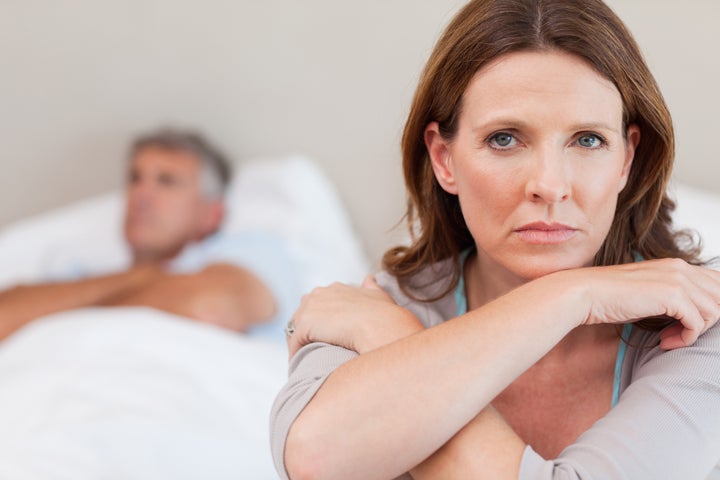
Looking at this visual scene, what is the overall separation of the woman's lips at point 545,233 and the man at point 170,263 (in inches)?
52.5

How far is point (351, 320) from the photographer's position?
1.05m

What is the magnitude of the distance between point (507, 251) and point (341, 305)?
0.69ft

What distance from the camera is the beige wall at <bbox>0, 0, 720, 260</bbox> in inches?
89.8

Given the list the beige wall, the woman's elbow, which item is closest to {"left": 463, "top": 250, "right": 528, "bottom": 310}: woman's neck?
the woman's elbow

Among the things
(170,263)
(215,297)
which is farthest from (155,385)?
(170,263)

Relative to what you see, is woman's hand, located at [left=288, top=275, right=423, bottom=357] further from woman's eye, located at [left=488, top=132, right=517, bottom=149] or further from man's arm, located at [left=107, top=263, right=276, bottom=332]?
man's arm, located at [left=107, top=263, right=276, bottom=332]

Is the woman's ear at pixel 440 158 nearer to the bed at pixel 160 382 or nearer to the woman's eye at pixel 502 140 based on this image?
the woman's eye at pixel 502 140

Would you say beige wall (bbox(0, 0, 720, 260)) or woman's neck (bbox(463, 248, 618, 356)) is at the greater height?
beige wall (bbox(0, 0, 720, 260))

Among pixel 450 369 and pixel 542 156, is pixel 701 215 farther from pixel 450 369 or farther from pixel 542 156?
pixel 450 369

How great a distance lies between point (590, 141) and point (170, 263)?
1.74 m

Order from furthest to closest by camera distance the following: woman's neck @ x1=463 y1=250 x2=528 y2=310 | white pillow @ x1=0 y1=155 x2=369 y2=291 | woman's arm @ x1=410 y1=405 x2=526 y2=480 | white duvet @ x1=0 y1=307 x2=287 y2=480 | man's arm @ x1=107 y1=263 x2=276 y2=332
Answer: white pillow @ x1=0 y1=155 x2=369 y2=291
man's arm @ x1=107 y1=263 x2=276 y2=332
white duvet @ x1=0 y1=307 x2=287 y2=480
woman's neck @ x1=463 y1=250 x2=528 y2=310
woman's arm @ x1=410 y1=405 x2=526 y2=480

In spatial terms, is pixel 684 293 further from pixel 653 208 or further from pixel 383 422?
pixel 383 422

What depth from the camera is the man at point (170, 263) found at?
88.1 inches

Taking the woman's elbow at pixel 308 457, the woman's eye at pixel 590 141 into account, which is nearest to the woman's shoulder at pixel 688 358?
the woman's eye at pixel 590 141
